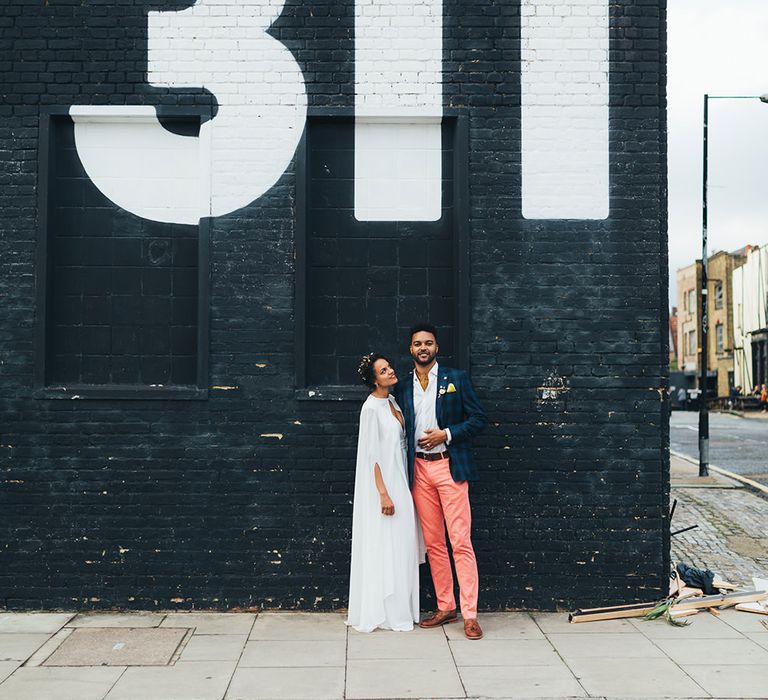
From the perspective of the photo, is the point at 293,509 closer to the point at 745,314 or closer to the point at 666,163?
the point at 666,163

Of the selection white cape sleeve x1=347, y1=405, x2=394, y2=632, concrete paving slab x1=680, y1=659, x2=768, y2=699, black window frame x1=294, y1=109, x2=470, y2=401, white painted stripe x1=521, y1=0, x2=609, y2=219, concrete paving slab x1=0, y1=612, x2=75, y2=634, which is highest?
white painted stripe x1=521, y1=0, x2=609, y2=219

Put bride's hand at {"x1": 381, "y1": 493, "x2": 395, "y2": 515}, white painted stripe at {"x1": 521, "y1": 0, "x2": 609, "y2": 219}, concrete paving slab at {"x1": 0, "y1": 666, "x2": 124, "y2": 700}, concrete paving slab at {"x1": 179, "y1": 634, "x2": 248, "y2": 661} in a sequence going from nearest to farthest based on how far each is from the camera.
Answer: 1. concrete paving slab at {"x1": 0, "y1": 666, "x2": 124, "y2": 700}
2. concrete paving slab at {"x1": 179, "y1": 634, "x2": 248, "y2": 661}
3. bride's hand at {"x1": 381, "y1": 493, "x2": 395, "y2": 515}
4. white painted stripe at {"x1": 521, "y1": 0, "x2": 609, "y2": 219}

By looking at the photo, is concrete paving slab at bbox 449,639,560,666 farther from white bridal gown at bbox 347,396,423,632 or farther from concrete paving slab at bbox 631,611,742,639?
concrete paving slab at bbox 631,611,742,639

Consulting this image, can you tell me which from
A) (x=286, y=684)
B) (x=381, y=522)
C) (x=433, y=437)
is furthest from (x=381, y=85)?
(x=286, y=684)

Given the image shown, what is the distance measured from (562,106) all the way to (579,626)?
13.7 ft

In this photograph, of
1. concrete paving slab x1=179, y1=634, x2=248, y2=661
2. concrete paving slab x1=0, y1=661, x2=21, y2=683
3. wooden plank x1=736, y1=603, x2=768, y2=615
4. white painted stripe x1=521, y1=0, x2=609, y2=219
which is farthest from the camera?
white painted stripe x1=521, y1=0, x2=609, y2=219

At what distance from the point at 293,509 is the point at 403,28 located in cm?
410

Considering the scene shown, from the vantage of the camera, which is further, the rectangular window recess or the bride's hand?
the rectangular window recess

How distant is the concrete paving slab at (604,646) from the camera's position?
5.88 meters

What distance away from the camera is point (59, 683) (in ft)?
17.5

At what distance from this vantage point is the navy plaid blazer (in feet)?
21.2

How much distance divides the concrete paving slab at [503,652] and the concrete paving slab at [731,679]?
2.97ft

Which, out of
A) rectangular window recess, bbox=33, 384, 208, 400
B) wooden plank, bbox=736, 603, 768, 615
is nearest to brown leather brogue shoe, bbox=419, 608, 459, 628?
wooden plank, bbox=736, 603, 768, 615

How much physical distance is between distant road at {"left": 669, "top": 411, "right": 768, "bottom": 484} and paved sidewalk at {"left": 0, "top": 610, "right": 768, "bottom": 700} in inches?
442
